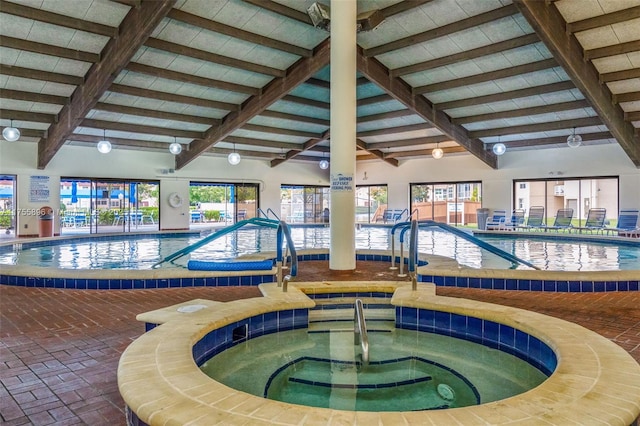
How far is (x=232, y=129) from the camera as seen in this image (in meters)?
11.6

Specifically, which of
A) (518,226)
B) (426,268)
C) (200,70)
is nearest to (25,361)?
(426,268)

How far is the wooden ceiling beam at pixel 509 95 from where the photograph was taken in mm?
9133

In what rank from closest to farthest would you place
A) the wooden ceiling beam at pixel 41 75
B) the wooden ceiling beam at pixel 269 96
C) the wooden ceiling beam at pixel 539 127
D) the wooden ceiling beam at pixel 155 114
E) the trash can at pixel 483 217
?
the wooden ceiling beam at pixel 41 75
the wooden ceiling beam at pixel 269 96
the wooden ceiling beam at pixel 155 114
the wooden ceiling beam at pixel 539 127
the trash can at pixel 483 217

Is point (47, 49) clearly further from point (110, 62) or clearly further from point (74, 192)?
point (74, 192)

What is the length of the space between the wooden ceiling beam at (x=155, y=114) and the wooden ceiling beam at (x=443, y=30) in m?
5.18

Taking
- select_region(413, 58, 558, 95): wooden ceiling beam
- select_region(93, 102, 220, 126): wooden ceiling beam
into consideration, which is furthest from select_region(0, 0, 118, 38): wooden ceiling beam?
select_region(413, 58, 558, 95): wooden ceiling beam

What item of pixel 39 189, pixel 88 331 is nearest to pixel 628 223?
pixel 88 331

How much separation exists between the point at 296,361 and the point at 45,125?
11201 millimetres

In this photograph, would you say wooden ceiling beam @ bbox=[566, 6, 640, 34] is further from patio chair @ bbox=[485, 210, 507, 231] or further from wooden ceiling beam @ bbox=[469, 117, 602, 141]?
patio chair @ bbox=[485, 210, 507, 231]

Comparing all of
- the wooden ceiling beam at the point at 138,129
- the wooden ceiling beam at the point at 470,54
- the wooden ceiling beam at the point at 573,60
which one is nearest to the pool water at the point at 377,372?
the wooden ceiling beam at the point at 573,60

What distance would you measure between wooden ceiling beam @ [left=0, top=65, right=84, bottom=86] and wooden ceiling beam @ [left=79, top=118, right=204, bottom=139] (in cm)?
158

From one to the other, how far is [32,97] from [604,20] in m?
11.3

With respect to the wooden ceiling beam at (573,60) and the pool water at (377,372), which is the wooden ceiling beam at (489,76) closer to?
the wooden ceiling beam at (573,60)

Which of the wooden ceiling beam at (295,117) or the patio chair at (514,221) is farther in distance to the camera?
the patio chair at (514,221)
